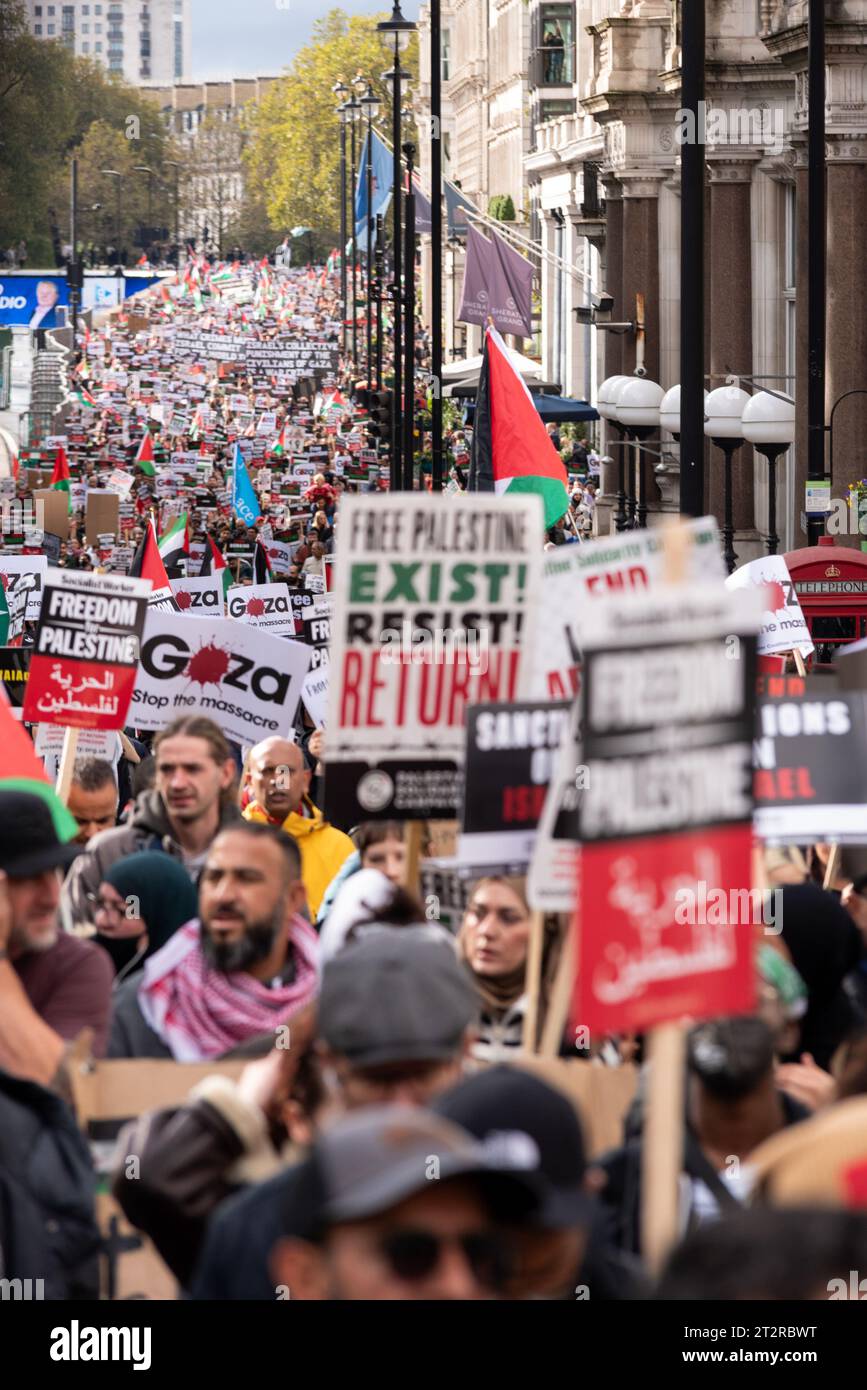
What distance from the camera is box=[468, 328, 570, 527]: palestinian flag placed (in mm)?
16969

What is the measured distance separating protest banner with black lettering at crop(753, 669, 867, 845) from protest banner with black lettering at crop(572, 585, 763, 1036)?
287 centimetres

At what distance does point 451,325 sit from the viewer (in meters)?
114

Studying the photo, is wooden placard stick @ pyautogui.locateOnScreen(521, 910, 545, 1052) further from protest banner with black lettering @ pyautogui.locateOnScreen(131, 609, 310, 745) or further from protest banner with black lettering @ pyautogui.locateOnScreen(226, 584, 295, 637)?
protest banner with black lettering @ pyautogui.locateOnScreen(226, 584, 295, 637)

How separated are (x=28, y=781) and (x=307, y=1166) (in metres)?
3.39

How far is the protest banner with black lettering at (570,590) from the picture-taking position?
6.98 metres

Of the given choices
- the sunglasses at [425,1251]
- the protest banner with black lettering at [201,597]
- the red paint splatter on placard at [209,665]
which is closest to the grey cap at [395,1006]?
the sunglasses at [425,1251]

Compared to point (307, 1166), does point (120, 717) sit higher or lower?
higher

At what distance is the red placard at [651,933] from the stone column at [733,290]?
29.9 m

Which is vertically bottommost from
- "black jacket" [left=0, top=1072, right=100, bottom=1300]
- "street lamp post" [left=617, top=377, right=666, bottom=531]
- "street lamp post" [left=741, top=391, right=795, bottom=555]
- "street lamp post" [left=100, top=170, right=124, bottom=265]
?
"black jacket" [left=0, top=1072, right=100, bottom=1300]

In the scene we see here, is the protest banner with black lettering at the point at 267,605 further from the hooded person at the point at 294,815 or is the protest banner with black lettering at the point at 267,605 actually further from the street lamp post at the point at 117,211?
the street lamp post at the point at 117,211

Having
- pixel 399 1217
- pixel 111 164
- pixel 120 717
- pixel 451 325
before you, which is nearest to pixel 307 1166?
pixel 399 1217

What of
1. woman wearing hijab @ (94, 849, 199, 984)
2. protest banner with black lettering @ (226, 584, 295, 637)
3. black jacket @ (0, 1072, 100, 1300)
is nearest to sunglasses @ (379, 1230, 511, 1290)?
black jacket @ (0, 1072, 100, 1300)

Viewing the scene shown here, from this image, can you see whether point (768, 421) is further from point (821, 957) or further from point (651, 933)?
point (651, 933)
